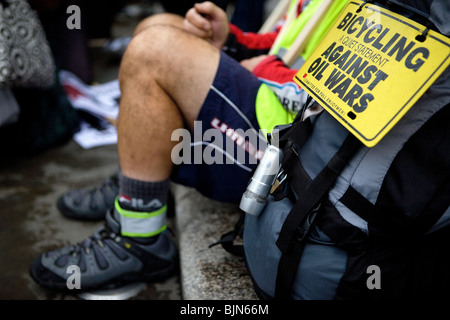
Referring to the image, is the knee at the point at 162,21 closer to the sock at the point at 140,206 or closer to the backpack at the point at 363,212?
the sock at the point at 140,206

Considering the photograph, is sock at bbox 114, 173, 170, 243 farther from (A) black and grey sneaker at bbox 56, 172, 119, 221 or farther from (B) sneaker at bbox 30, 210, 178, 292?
(A) black and grey sneaker at bbox 56, 172, 119, 221

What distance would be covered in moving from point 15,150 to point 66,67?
913 millimetres

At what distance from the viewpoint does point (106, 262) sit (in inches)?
42.5

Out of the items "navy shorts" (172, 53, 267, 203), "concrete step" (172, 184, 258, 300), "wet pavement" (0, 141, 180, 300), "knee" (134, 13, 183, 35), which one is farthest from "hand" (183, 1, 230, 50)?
"wet pavement" (0, 141, 180, 300)

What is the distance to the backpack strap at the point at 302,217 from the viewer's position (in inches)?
25.2

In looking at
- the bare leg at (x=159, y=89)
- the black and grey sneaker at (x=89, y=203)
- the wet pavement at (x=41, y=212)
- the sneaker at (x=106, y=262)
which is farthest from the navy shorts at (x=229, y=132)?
the black and grey sneaker at (x=89, y=203)

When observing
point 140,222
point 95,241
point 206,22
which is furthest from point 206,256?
point 206,22

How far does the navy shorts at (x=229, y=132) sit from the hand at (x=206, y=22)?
0.22 m

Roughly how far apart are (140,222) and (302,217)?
0.55 metres

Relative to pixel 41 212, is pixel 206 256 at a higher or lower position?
higher

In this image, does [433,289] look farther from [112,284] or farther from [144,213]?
[112,284]

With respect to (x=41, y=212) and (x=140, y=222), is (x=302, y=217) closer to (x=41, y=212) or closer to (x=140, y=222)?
(x=140, y=222)

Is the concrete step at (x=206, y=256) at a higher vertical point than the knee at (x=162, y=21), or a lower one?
lower

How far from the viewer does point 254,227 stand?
792 mm
